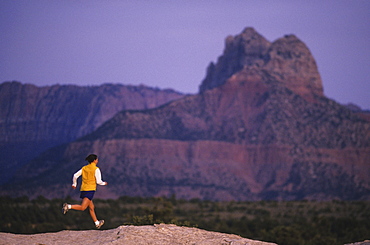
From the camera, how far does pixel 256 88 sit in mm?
153125

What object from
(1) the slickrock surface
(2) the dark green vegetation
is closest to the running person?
(1) the slickrock surface

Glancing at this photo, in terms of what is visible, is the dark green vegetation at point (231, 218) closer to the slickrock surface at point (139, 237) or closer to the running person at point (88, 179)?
the running person at point (88, 179)

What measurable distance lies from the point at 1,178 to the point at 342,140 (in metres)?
67.6

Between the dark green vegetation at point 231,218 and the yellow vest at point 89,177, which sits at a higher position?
the yellow vest at point 89,177

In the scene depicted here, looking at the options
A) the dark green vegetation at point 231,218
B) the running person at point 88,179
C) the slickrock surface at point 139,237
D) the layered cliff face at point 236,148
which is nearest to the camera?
the slickrock surface at point 139,237

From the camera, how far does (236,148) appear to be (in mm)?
142250

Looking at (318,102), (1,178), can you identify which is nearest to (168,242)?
(1,178)

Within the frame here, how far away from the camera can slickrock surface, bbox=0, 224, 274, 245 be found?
1950cm

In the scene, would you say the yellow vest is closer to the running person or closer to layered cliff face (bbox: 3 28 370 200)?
the running person

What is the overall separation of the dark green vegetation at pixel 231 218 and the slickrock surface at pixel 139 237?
33.3ft

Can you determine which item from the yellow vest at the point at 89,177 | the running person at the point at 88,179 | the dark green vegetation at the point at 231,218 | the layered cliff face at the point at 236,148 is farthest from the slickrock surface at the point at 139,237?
the layered cliff face at the point at 236,148

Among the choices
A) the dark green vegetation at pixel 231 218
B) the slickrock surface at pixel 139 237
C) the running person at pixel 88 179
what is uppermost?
the running person at pixel 88 179

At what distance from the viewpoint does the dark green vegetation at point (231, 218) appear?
4603 centimetres

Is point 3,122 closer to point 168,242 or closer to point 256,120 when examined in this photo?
point 256,120
